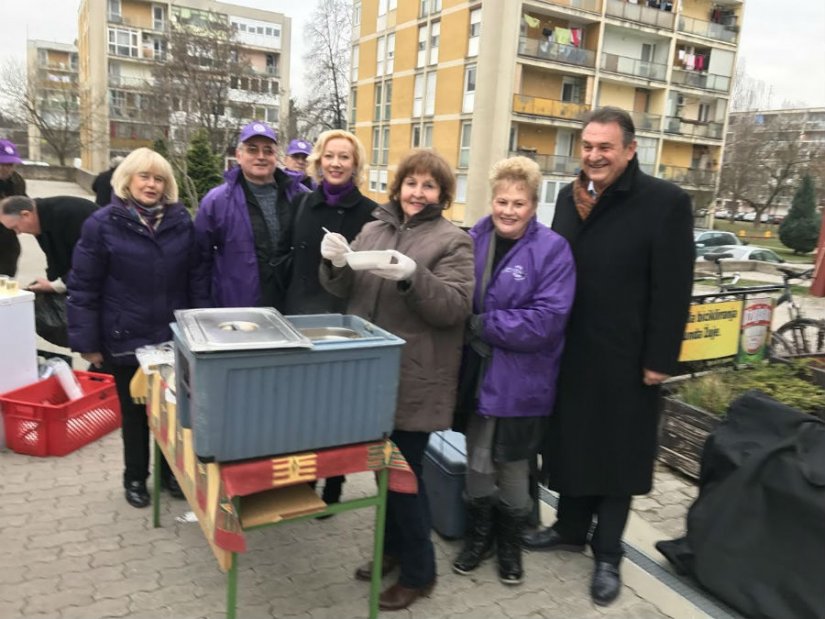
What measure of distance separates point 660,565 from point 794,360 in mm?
2780

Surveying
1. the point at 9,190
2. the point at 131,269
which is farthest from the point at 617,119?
the point at 9,190

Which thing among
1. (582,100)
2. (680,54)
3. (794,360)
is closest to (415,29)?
(582,100)

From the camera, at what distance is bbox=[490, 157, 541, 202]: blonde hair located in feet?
8.40

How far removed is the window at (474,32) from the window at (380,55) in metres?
6.73

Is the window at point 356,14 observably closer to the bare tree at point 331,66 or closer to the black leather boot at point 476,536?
the bare tree at point 331,66

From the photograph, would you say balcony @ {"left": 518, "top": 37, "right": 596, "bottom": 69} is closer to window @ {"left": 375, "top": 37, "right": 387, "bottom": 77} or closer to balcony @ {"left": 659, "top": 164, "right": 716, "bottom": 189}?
balcony @ {"left": 659, "top": 164, "right": 716, "bottom": 189}

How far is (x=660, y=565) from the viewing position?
3047mm

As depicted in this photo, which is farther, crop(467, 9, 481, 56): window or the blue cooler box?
crop(467, 9, 481, 56): window

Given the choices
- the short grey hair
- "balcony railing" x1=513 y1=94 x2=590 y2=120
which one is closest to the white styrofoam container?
the short grey hair

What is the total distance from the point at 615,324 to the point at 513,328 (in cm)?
48

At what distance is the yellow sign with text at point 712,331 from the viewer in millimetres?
5020

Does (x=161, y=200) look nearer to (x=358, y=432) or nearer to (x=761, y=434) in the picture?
(x=358, y=432)

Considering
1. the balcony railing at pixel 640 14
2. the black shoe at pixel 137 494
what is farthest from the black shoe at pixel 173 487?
the balcony railing at pixel 640 14

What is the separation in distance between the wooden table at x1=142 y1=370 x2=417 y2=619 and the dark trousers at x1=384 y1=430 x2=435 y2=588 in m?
0.16
